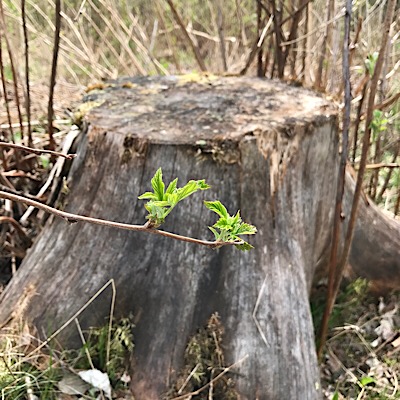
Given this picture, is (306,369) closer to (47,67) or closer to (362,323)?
(362,323)

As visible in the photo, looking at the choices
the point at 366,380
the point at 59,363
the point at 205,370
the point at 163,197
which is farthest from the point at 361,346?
the point at 163,197

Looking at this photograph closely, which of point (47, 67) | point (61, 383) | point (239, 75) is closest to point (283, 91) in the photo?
point (239, 75)

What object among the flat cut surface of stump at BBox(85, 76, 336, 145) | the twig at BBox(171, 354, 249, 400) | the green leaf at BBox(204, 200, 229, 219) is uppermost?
the flat cut surface of stump at BBox(85, 76, 336, 145)

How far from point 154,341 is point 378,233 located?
1393mm

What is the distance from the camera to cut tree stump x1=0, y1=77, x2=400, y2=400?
177cm

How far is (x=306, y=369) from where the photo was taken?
1820 millimetres

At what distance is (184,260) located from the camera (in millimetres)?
1786

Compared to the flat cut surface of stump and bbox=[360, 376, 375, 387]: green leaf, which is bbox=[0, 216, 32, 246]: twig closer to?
the flat cut surface of stump

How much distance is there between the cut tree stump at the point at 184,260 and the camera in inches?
69.6

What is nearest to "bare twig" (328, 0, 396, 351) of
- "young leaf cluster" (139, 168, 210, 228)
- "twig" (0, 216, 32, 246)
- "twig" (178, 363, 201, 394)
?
"twig" (178, 363, 201, 394)

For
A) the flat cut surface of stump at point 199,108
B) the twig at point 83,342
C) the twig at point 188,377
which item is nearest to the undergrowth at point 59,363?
the twig at point 83,342

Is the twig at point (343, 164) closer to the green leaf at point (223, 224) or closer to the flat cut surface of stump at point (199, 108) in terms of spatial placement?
the flat cut surface of stump at point (199, 108)

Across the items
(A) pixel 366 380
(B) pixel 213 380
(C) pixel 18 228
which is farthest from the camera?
(C) pixel 18 228

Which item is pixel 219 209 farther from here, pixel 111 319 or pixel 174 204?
pixel 111 319
